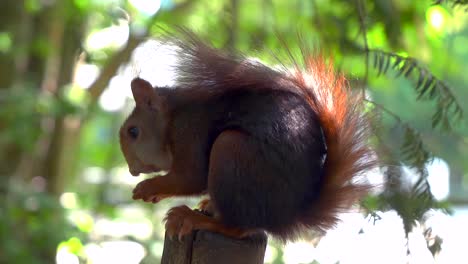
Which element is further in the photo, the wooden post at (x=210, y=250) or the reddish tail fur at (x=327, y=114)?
the reddish tail fur at (x=327, y=114)

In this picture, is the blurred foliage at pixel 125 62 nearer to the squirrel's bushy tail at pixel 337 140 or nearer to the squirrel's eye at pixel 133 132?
the squirrel's bushy tail at pixel 337 140

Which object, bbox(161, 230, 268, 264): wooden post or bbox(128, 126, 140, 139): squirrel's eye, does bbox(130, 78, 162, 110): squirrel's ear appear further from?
bbox(161, 230, 268, 264): wooden post

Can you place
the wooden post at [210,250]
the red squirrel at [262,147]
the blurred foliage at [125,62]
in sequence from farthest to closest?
the blurred foliage at [125,62] < the red squirrel at [262,147] < the wooden post at [210,250]

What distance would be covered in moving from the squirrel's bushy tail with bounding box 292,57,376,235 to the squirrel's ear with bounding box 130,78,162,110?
0.44m

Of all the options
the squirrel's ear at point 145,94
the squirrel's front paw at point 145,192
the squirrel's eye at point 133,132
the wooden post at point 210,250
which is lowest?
the wooden post at point 210,250

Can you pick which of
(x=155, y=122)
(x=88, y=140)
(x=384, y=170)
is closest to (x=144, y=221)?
(x=88, y=140)

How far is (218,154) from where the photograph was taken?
1.71 meters

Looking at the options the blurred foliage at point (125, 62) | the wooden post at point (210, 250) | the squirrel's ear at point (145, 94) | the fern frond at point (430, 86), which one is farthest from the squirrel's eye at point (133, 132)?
the fern frond at point (430, 86)

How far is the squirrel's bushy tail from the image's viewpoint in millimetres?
1796

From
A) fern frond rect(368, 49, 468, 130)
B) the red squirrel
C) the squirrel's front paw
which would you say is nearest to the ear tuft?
the red squirrel

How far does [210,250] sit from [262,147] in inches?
10.3

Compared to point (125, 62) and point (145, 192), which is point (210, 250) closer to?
point (145, 192)

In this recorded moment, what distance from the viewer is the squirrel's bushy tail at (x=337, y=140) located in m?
1.80

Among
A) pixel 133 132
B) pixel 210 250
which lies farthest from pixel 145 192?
pixel 210 250
